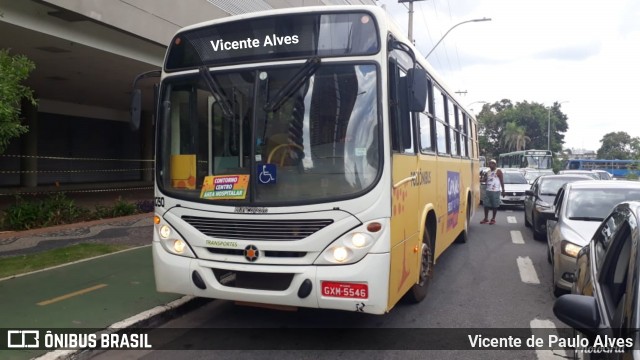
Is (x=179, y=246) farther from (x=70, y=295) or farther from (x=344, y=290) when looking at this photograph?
(x=70, y=295)

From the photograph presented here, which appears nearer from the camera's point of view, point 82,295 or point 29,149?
point 82,295

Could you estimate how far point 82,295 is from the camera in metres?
6.17

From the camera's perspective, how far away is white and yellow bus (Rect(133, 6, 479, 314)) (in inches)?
177

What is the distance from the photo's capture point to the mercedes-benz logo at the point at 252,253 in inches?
185

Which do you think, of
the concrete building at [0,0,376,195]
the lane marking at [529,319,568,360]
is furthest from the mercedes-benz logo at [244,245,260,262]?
the concrete building at [0,0,376,195]

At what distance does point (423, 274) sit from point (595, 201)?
343 centimetres

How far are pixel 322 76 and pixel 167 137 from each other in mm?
1822

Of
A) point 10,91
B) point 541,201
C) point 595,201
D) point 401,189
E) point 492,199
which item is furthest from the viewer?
point 492,199

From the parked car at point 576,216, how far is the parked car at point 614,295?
3.00 m

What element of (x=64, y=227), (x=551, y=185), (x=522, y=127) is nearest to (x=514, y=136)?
(x=522, y=127)

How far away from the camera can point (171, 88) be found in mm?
5367

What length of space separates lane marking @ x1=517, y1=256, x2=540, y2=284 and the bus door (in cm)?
309

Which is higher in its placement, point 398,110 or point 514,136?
point 514,136

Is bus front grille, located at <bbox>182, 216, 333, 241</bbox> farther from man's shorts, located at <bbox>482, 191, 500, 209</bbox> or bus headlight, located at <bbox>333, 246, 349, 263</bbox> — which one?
man's shorts, located at <bbox>482, 191, 500, 209</bbox>
